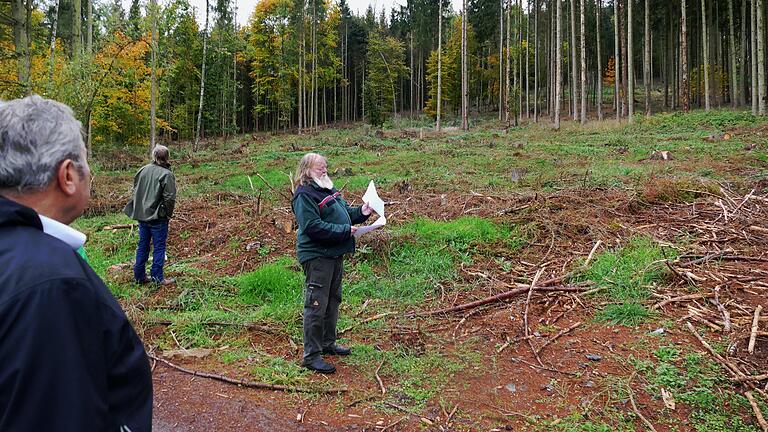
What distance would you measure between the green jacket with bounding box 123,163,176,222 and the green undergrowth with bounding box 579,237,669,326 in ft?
19.5

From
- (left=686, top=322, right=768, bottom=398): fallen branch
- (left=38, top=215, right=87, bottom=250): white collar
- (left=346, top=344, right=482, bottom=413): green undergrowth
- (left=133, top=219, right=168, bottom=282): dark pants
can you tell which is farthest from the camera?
(left=133, top=219, right=168, bottom=282): dark pants

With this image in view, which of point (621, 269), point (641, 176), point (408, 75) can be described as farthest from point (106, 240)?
point (408, 75)

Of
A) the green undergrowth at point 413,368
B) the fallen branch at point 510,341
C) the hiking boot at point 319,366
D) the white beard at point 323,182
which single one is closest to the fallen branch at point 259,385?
the hiking boot at point 319,366

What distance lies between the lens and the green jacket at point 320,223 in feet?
14.8

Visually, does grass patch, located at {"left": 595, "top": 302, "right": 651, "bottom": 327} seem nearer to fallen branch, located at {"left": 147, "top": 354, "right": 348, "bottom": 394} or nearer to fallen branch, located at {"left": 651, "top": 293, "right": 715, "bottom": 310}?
fallen branch, located at {"left": 651, "top": 293, "right": 715, "bottom": 310}

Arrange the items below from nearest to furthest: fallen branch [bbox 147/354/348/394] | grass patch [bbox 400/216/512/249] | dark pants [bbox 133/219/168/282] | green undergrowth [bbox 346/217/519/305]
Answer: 1. fallen branch [bbox 147/354/348/394]
2. green undergrowth [bbox 346/217/519/305]
3. dark pants [bbox 133/219/168/282]
4. grass patch [bbox 400/216/512/249]

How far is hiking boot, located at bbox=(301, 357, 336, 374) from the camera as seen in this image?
15.1 ft

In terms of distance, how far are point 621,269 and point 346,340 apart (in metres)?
3.54

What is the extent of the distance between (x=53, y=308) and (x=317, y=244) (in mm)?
3381

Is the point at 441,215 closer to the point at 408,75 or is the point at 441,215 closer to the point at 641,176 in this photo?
the point at 641,176

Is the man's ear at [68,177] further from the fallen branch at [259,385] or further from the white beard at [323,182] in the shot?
the fallen branch at [259,385]

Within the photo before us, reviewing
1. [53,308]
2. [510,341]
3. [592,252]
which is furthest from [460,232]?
[53,308]

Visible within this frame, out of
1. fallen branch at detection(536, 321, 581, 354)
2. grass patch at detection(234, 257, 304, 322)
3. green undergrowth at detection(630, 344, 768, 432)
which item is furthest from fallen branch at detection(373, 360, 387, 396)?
green undergrowth at detection(630, 344, 768, 432)

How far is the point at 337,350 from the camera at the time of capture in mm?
4996
